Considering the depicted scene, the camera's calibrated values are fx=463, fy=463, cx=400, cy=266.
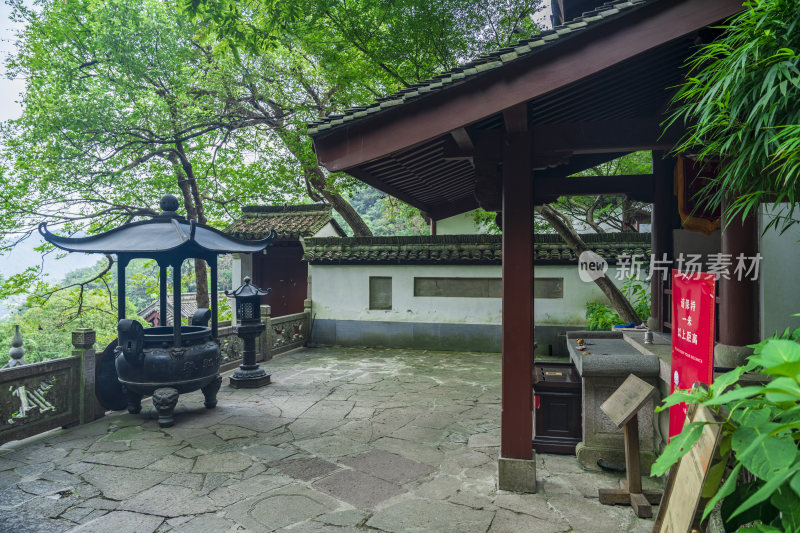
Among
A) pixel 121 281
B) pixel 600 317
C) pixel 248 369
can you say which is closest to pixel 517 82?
pixel 121 281

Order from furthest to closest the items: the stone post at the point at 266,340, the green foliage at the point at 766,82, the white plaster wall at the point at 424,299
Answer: the white plaster wall at the point at 424,299 → the stone post at the point at 266,340 → the green foliage at the point at 766,82

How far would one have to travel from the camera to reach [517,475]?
155 inches

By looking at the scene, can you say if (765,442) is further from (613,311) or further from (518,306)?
(613,311)

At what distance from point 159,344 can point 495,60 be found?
5.22 meters

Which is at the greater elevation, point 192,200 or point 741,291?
point 192,200

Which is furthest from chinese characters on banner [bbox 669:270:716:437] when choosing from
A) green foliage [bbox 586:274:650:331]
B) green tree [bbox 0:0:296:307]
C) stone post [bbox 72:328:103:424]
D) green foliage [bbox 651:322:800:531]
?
green tree [bbox 0:0:296:307]

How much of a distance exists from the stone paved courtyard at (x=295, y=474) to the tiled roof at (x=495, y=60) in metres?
3.04

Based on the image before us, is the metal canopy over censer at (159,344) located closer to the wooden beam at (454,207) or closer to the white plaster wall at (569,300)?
the wooden beam at (454,207)

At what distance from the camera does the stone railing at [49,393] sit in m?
5.00

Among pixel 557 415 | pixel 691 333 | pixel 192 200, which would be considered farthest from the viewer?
pixel 192 200

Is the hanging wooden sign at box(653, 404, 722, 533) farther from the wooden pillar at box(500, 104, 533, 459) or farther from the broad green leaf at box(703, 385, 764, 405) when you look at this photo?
the wooden pillar at box(500, 104, 533, 459)

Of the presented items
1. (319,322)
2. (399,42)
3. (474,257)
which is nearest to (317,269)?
(319,322)

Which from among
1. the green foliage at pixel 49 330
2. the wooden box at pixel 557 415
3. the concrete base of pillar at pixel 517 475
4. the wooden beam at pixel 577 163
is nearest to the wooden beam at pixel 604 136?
the wooden beam at pixel 577 163

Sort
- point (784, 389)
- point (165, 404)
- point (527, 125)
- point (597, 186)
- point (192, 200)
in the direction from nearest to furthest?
1. point (784, 389)
2. point (527, 125)
3. point (165, 404)
4. point (597, 186)
5. point (192, 200)
